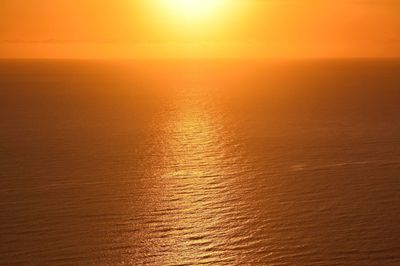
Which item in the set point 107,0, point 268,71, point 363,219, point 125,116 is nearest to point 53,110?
point 125,116

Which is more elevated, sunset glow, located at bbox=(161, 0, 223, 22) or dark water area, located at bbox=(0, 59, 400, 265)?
sunset glow, located at bbox=(161, 0, 223, 22)

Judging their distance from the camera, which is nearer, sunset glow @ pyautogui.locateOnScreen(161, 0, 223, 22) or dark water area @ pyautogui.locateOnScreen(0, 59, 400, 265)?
dark water area @ pyautogui.locateOnScreen(0, 59, 400, 265)

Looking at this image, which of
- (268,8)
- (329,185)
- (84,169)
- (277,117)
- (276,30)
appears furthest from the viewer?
(268,8)

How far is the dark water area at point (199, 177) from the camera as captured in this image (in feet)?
13.5

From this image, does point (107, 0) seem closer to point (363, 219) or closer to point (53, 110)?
point (53, 110)

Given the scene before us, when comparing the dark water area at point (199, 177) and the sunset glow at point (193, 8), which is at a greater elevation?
the sunset glow at point (193, 8)

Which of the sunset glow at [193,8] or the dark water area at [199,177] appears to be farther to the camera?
the sunset glow at [193,8]

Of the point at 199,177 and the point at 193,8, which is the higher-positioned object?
the point at 193,8

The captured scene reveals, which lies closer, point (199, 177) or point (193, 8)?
point (199, 177)

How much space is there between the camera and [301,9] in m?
29.5

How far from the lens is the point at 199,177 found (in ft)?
18.6

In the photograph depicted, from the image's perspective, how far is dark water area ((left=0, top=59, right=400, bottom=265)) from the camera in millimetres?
4117

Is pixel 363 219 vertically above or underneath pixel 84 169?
underneath

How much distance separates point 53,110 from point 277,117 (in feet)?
11.1
